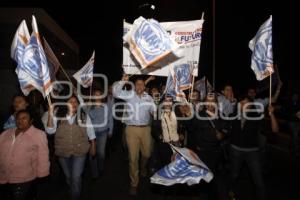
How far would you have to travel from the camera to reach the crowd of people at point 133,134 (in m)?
4.90

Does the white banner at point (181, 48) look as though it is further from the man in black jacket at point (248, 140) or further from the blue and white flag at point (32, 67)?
the blue and white flag at point (32, 67)

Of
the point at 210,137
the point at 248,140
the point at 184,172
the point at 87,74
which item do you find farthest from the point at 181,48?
the point at 184,172

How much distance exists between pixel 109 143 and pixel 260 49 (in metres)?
6.07

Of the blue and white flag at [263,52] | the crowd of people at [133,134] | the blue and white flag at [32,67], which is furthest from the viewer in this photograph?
the blue and white flag at [263,52]

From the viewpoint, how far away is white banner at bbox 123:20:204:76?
28.9 ft

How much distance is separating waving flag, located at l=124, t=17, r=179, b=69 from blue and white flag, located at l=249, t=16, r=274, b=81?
5.54 ft

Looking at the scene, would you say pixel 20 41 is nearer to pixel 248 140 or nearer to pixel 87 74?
pixel 87 74

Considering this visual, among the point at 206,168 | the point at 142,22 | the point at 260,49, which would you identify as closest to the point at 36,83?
the point at 142,22

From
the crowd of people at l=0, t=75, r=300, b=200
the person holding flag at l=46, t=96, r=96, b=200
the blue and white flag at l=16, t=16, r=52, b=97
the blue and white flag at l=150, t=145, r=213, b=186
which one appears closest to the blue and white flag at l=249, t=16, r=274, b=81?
the crowd of people at l=0, t=75, r=300, b=200

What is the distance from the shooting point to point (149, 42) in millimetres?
6223

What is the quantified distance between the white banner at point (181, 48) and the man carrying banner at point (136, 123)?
1.54m

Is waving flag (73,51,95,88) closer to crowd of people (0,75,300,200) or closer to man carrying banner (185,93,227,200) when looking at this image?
crowd of people (0,75,300,200)

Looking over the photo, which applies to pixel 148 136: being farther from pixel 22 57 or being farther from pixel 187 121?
pixel 22 57

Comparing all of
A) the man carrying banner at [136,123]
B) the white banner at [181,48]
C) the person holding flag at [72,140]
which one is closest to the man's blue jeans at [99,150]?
the man carrying banner at [136,123]
